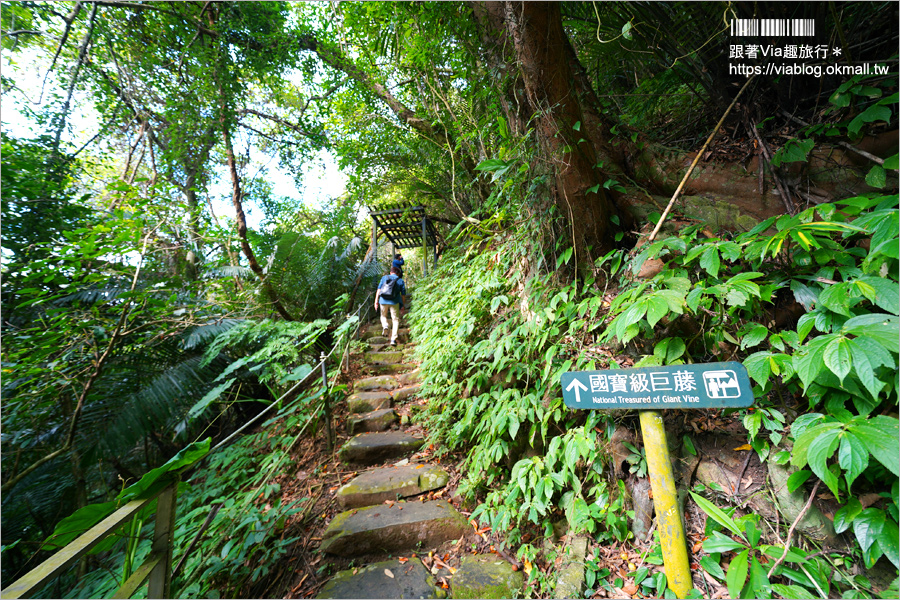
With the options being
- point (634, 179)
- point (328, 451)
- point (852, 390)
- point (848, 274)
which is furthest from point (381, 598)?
point (634, 179)

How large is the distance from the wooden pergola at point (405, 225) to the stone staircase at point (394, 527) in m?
4.81

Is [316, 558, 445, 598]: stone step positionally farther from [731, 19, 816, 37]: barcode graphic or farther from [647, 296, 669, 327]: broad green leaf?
[731, 19, 816, 37]: barcode graphic

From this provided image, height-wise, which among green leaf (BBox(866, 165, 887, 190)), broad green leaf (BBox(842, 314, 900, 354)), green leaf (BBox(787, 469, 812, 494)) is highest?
green leaf (BBox(866, 165, 887, 190))

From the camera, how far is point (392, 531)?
2.11 meters

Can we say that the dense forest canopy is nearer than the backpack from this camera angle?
Yes

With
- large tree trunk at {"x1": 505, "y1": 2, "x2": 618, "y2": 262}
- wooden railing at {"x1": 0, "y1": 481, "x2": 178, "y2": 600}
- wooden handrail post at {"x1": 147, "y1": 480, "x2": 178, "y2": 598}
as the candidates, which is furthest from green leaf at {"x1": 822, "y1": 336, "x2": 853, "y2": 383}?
wooden handrail post at {"x1": 147, "y1": 480, "x2": 178, "y2": 598}

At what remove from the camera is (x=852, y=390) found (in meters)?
1.00

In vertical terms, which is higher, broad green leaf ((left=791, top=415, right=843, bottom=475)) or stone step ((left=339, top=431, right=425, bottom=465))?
broad green leaf ((left=791, top=415, right=843, bottom=475))

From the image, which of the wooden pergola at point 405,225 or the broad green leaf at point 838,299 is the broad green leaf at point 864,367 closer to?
the broad green leaf at point 838,299

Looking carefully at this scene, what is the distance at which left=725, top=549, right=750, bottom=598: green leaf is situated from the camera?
945 millimetres

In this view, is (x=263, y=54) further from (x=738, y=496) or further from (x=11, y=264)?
(x=738, y=496)

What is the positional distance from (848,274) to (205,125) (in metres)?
6.66

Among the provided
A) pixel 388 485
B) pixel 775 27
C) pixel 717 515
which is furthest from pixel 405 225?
pixel 717 515

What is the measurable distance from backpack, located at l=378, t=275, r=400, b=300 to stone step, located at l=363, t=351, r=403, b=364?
3.37ft
